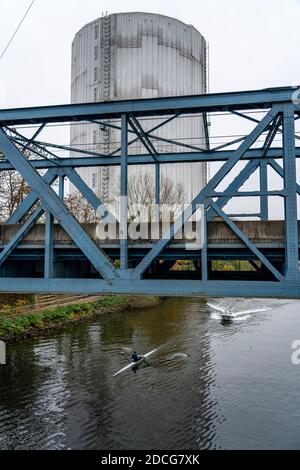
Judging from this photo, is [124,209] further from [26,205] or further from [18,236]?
[26,205]

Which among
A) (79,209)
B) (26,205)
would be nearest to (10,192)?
(79,209)

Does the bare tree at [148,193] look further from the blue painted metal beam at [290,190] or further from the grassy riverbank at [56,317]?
the blue painted metal beam at [290,190]

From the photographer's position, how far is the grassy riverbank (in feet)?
80.1

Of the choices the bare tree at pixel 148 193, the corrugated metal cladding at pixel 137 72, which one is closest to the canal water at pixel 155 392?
the bare tree at pixel 148 193

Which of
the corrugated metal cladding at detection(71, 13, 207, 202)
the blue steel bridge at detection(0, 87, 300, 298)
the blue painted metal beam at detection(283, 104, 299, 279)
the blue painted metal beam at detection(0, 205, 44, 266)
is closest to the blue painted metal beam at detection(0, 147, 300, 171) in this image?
the blue steel bridge at detection(0, 87, 300, 298)

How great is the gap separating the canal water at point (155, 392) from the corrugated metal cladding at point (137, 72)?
1943 centimetres

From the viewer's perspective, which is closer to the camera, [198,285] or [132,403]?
[198,285]

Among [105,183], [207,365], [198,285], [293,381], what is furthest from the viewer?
[105,183]

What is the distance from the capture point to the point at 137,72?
1610 inches

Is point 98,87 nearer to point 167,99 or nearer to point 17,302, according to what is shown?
point 17,302

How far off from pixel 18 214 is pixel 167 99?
6.61 meters

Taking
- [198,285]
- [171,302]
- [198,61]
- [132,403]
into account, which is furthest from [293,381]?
[198,61]

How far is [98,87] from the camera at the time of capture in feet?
139

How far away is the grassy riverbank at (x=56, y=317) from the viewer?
80.1 ft
